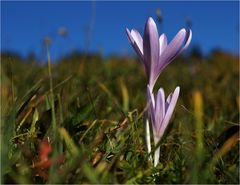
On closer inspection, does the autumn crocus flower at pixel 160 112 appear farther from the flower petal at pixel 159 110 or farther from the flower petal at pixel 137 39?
the flower petal at pixel 137 39

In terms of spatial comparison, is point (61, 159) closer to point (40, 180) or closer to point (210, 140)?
point (40, 180)

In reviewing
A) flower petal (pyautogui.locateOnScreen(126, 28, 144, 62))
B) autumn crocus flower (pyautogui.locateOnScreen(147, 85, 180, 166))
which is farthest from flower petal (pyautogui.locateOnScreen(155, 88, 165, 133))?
flower petal (pyautogui.locateOnScreen(126, 28, 144, 62))

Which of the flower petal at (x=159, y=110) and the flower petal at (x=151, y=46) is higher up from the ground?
the flower petal at (x=151, y=46)

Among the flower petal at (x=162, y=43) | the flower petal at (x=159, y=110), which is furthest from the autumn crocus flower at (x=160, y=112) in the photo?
the flower petal at (x=162, y=43)

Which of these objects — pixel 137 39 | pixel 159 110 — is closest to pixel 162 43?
pixel 137 39

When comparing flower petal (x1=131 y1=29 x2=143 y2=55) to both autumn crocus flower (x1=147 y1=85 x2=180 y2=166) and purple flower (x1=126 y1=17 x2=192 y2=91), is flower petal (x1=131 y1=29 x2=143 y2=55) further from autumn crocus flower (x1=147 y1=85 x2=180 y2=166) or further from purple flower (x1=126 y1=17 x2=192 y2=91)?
autumn crocus flower (x1=147 y1=85 x2=180 y2=166)

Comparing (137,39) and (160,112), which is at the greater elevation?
(137,39)

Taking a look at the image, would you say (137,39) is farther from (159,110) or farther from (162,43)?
(159,110)
